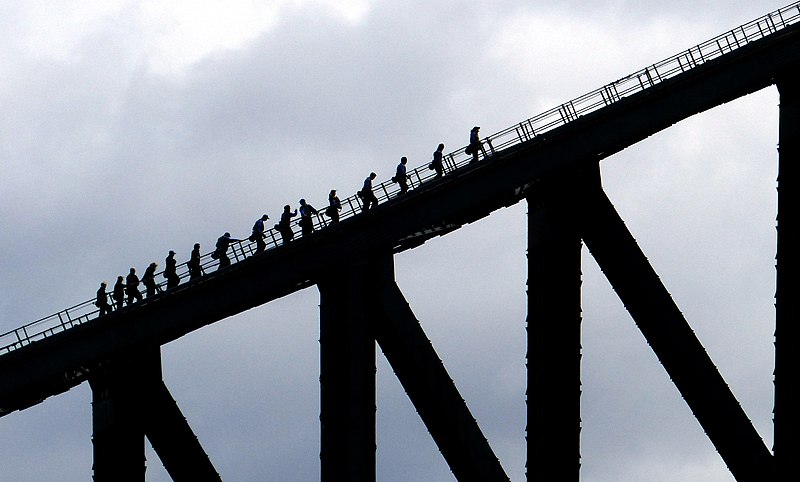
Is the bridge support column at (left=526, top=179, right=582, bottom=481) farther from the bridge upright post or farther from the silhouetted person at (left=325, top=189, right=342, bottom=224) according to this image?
the bridge upright post

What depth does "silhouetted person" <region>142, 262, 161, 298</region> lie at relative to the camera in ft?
148

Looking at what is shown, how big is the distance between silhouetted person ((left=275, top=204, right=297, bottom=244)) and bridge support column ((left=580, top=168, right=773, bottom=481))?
7.96 metres

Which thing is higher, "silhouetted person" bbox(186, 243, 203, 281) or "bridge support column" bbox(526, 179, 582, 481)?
"silhouetted person" bbox(186, 243, 203, 281)

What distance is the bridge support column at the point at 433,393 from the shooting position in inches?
1681

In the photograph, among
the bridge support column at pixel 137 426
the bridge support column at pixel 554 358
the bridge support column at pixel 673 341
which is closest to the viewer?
the bridge support column at pixel 554 358

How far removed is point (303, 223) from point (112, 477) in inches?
337

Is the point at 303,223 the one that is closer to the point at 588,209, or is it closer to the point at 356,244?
the point at 356,244

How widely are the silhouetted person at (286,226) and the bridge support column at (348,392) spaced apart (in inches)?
117

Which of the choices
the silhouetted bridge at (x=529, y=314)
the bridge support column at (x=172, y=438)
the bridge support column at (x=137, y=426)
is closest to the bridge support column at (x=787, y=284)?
the silhouetted bridge at (x=529, y=314)

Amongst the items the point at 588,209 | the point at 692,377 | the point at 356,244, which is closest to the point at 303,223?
the point at 356,244

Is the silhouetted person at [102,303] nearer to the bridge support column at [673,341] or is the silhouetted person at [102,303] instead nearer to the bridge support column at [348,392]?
the bridge support column at [348,392]

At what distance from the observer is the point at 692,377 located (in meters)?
43.8

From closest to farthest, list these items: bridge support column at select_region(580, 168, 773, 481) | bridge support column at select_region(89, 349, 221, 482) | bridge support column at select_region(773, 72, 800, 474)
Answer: bridge support column at select_region(89, 349, 221, 482), bridge support column at select_region(580, 168, 773, 481), bridge support column at select_region(773, 72, 800, 474)

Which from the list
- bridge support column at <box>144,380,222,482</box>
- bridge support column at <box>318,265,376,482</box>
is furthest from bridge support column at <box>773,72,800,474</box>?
bridge support column at <box>144,380,222,482</box>
